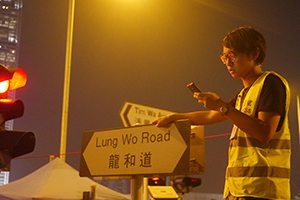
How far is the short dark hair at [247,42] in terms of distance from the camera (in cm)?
240

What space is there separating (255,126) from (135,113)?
11.5 ft

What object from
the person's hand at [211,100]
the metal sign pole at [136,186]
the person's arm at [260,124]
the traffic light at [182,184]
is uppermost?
the person's hand at [211,100]

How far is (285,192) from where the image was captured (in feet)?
7.00

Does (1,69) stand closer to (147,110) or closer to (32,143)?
(32,143)

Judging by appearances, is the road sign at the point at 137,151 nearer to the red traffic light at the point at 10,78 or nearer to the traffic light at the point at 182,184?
the red traffic light at the point at 10,78

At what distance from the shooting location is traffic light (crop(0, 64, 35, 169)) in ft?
11.3

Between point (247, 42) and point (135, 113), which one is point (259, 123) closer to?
point (247, 42)

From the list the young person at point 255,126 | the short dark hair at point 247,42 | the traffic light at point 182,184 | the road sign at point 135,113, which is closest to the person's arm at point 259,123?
the young person at point 255,126

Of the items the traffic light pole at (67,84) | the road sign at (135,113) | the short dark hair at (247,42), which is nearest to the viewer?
the short dark hair at (247,42)

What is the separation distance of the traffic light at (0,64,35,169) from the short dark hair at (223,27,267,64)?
2144 mm

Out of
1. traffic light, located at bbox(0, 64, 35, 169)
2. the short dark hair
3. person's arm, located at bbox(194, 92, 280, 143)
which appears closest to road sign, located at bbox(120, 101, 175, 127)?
traffic light, located at bbox(0, 64, 35, 169)

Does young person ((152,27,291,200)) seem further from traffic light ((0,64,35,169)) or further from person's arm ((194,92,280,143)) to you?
traffic light ((0,64,35,169))

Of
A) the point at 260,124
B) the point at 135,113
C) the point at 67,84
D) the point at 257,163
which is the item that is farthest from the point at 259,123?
the point at 67,84

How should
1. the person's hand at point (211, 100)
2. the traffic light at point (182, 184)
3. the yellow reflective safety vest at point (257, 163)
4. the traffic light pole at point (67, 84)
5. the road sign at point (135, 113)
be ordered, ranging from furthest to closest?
the traffic light pole at point (67, 84)
the traffic light at point (182, 184)
the road sign at point (135, 113)
the person's hand at point (211, 100)
the yellow reflective safety vest at point (257, 163)
